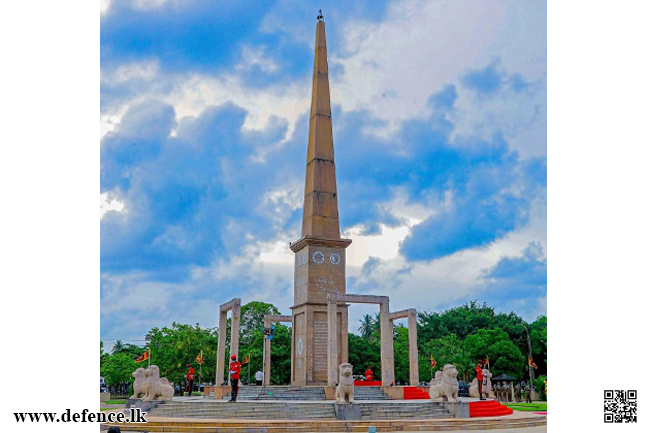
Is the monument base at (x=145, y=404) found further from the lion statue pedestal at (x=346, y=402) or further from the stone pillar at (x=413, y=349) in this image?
the stone pillar at (x=413, y=349)

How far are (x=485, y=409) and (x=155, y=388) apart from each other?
9727 mm

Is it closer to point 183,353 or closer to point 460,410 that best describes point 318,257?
point 460,410

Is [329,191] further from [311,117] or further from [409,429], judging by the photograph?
[409,429]

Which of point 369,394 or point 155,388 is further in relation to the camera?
point 369,394

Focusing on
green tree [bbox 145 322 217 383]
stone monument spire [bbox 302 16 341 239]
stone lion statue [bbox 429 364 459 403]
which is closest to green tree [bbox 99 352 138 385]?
green tree [bbox 145 322 217 383]

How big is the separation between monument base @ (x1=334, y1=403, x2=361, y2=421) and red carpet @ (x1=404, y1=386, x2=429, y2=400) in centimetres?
752

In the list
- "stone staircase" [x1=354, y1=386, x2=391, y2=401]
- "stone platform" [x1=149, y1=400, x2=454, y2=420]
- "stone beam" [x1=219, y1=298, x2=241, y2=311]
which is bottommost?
"stone staircase" [x1=354, y1=386, x2=391, y2=401]

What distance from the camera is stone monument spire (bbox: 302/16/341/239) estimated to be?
2700 centimetres

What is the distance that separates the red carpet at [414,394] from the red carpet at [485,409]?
3.66 m

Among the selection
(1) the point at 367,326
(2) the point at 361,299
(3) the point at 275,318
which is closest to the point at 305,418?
(2) the point at 361,299

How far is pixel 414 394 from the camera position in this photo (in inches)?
903

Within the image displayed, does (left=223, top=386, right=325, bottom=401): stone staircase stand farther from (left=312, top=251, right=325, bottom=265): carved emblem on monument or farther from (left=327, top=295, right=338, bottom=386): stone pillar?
(left=312, top=251, right=325, bottom=265): carved emblem on monument
